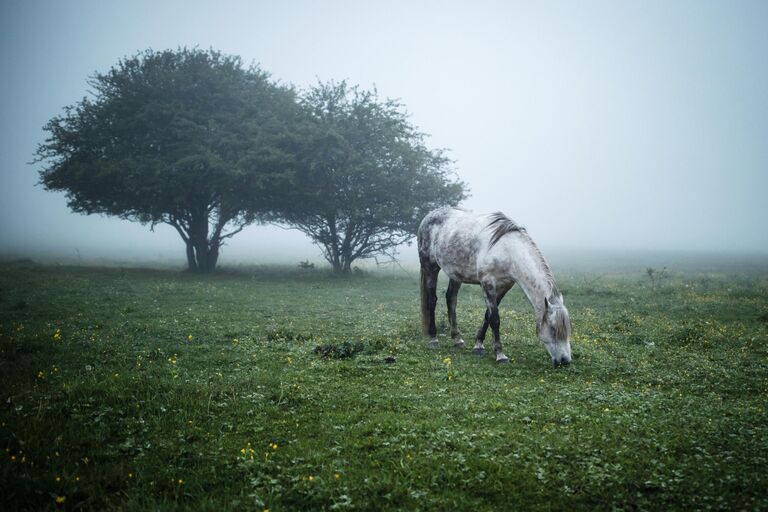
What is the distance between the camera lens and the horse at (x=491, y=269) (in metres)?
9.48

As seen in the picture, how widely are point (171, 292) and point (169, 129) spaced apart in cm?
1432

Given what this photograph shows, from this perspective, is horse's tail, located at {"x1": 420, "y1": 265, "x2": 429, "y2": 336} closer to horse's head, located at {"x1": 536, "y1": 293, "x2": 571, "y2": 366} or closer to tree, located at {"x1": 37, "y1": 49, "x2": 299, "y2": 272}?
horse's head, located at {"x1": 536, "y1": 293, "x2": 571, "y2": 366}

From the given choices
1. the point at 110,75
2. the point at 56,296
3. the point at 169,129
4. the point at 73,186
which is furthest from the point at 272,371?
the point at 110,75

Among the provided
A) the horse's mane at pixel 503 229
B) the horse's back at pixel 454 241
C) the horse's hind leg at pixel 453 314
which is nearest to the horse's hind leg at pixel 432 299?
the horse's back at pixel 454 241

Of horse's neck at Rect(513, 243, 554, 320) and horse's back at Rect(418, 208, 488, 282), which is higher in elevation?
horse's back at Rect(418, 208, 488, 282)

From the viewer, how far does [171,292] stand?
20188 millimetres

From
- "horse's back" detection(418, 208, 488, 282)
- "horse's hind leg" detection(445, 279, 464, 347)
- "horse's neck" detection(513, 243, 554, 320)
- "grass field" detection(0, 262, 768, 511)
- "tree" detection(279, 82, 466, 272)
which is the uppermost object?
"tree" detection(279, 82, 466, 272)

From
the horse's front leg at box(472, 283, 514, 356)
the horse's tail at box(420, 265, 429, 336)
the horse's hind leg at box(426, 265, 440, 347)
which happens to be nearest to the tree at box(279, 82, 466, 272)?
the horse's hind leg at box(426, 265, 440, 347)

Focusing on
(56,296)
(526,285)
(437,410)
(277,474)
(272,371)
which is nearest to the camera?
(277,474)

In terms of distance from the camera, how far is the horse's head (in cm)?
927

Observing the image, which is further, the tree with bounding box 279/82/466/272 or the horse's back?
the tree with bounding box 279/82/466/272

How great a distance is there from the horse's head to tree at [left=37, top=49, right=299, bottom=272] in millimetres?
22398

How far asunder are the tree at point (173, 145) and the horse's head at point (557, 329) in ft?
73.5

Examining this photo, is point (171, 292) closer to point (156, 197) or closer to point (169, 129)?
point (156, 197)
